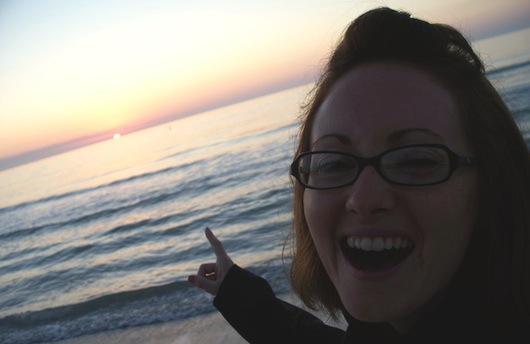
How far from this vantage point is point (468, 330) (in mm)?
1256

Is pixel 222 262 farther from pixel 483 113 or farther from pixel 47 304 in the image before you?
pixel 47 304

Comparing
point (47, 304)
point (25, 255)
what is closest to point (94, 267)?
point (47, 304)

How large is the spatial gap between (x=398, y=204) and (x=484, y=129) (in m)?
0.50

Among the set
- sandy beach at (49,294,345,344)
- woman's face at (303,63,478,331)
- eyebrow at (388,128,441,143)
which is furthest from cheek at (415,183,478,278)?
sandy beach at (49,294,345,344)

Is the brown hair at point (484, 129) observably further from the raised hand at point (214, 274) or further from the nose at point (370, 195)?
the raised hand at point (214, 274)

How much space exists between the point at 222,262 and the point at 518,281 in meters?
1.62

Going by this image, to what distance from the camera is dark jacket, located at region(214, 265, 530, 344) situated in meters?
1.24

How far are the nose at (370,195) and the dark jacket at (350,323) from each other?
0.46 m

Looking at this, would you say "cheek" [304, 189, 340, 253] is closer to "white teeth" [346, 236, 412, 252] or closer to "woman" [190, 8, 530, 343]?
"woman" [190, 8, 530, 343]

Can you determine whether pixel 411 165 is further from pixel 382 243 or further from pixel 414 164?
pixel 382 243

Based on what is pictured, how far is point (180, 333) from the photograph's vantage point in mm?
4898

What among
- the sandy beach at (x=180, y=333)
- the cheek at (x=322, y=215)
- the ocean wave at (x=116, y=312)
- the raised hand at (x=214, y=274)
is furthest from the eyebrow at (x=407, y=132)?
the ocean wave at (x=116, y=312)

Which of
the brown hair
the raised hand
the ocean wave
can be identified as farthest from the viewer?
the ocean wave

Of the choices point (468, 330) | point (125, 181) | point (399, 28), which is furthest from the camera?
point (125, 181)
